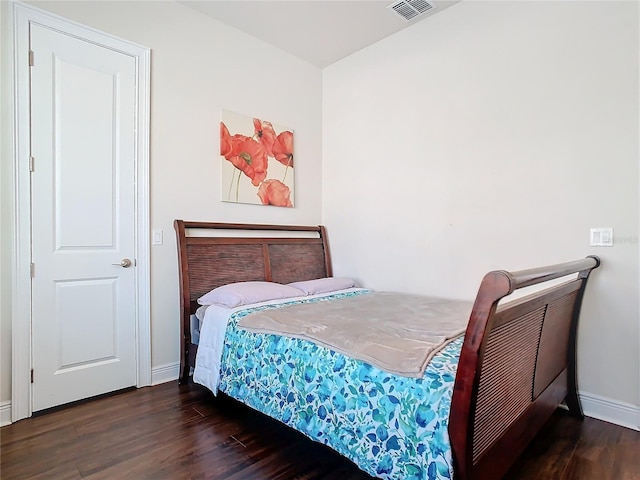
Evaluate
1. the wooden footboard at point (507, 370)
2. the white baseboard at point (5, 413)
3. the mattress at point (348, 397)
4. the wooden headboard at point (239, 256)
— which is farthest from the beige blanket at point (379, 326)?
the white baseboard at point (5, 413)

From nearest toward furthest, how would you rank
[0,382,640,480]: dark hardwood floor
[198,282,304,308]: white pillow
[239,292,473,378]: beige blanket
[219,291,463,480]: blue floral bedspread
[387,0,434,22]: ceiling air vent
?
[219,291,463,480]: blue floral bedspread
[239,292,473,378]: beige blanket
[0,382,640,480]: dark hardwood floor
[198,282,304,308]: white pillow
[387,0,434,22]: ceiling air vent

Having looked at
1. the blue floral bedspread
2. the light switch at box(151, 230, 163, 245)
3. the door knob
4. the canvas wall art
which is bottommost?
the blue floral bedspread

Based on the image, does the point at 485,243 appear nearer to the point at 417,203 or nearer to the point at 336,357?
A: the point at 417,203

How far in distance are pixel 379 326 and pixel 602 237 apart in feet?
4.81

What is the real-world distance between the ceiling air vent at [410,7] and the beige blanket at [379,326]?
226 cm

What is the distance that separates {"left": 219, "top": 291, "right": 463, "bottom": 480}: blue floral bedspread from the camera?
1278 mm

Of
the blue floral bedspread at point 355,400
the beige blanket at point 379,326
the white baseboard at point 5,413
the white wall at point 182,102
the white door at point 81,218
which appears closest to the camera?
the blue floral bedspread at point 355,400

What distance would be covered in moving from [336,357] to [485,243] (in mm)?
1612

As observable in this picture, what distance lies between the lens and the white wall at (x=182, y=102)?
2688 millimetres

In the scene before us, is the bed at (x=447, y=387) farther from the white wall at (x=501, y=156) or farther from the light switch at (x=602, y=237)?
the white wall at (x=501, y=156)

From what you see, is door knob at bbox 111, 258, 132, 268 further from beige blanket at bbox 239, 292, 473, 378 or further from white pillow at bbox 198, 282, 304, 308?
beige blanket at bbox 239, 292, 473, 378

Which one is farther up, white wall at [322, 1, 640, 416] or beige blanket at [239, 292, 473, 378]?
white wall at [322, 1, 640, 416]

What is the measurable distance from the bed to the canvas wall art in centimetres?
117

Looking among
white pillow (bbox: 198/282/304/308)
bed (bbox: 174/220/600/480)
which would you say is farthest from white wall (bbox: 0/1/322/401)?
bed (bbox: 174/220/600/480)
